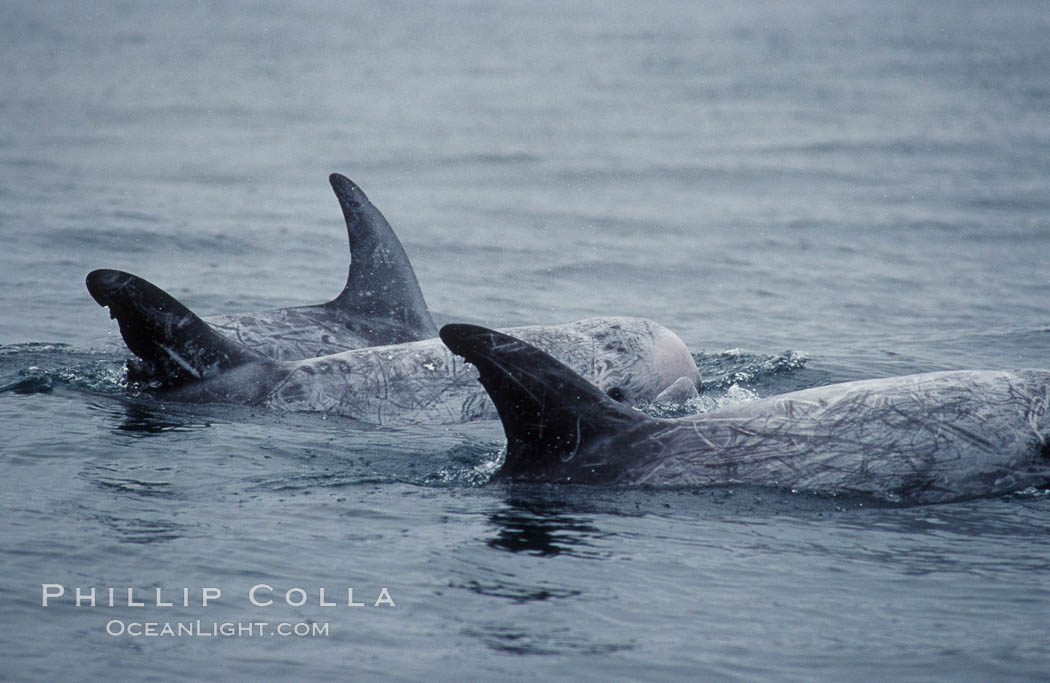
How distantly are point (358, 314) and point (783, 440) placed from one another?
18.0 ft

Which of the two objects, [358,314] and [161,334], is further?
[358,314]

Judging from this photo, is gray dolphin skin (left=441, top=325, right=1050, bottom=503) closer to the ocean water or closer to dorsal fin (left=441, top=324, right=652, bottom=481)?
dorsal fin (left=441, top=324, right=652, bottom=481)

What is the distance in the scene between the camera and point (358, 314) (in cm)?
1330

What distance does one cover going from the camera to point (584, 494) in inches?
336

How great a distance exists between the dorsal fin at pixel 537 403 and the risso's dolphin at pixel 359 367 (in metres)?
1.89

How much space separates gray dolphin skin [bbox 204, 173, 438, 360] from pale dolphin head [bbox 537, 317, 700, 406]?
6.04 feet

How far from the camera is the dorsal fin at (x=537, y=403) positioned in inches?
330

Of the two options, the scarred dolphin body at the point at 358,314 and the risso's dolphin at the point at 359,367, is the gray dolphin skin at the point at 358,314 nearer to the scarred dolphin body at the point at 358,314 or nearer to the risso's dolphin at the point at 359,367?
the scarred dolphin body at the point at 358,314

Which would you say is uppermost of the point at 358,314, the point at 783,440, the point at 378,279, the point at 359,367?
the point at 378,279

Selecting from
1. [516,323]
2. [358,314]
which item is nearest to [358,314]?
[358,314]

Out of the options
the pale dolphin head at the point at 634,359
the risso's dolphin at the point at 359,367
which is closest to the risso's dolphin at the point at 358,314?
the risso's dolphin at the point at 359,367

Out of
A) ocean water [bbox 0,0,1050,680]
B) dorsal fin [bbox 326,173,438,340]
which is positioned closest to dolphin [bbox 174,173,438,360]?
dorsal fin [bbox 326,173,438,340]

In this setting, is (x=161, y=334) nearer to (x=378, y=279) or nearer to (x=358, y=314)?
(x=358, y=314)

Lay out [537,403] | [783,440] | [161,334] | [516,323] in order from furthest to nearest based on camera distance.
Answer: [516,323] < [161,334] < [783,440] < [537,403]
